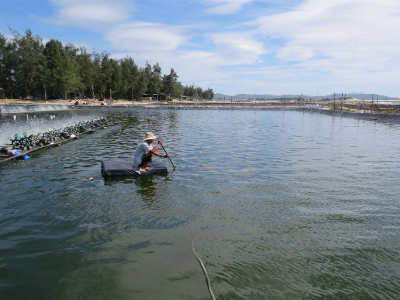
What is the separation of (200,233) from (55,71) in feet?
234

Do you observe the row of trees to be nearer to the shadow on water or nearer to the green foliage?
the green foliage

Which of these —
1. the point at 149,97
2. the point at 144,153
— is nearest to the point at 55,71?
the point at 149,97

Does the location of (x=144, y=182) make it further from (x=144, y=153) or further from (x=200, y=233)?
(x=200, y=233)

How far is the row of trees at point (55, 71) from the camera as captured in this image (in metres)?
66.0

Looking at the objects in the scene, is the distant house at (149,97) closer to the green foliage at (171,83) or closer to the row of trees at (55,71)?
the green foliage at (171,83)

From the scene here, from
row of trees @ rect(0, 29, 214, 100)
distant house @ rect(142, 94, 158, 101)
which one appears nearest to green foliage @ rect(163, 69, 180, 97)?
distant house @ rect(142, 94, 158, 101)

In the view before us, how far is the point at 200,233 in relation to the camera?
6781 mm

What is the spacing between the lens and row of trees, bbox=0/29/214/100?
66000mm

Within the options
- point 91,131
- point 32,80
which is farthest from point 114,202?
point 32,80

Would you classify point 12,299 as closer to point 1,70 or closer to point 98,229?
point 98,229

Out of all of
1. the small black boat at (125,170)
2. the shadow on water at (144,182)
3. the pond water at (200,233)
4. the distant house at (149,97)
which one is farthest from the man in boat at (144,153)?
the distant house at (149,97)

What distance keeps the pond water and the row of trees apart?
64.4 metres

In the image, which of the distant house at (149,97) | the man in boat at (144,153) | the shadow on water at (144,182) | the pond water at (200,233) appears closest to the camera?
the pond water at (200,233)

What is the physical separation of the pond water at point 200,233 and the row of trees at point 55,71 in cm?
6436
